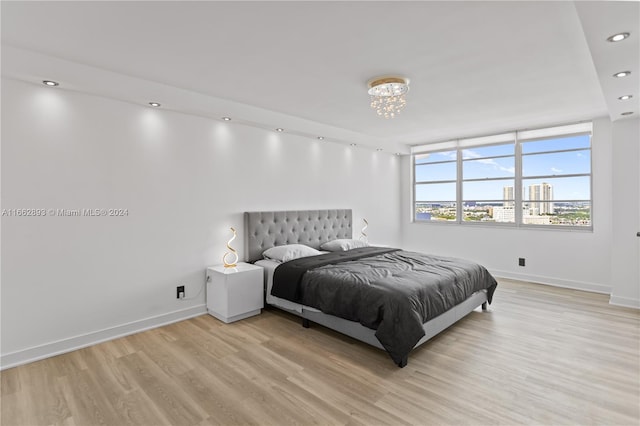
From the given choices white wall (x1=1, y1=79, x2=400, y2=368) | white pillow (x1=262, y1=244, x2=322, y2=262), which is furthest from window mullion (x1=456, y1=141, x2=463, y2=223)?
white wall (x1=1, y1=79, x2=400, y2=368)

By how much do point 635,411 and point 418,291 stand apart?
1492mm

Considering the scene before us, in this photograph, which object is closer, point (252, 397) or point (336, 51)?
point (252, 397)

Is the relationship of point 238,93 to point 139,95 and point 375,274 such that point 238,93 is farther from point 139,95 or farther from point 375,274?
point 375,274

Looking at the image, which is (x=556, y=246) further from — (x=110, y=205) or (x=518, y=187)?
(x=110, y=205)

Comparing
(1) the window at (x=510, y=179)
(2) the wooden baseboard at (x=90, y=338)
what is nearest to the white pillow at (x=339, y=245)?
(2) the wooden baseboard at (x=90, y=338)

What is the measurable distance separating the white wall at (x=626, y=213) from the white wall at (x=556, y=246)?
54cm

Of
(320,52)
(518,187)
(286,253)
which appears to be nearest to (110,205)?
(286,253)

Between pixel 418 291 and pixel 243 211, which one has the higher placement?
pixel 243 211

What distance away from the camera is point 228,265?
3.85 metres

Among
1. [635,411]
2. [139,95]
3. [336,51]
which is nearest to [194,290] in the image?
[139,95]

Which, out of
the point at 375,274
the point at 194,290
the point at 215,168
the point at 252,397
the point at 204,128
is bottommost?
the point at 252,397

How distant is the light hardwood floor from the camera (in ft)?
6.69

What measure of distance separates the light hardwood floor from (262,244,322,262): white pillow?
35.8 inches

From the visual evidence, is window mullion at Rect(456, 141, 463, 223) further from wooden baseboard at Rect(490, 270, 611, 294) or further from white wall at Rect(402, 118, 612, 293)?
wooden baseboard at Rect(490, 270, 611, 294)
